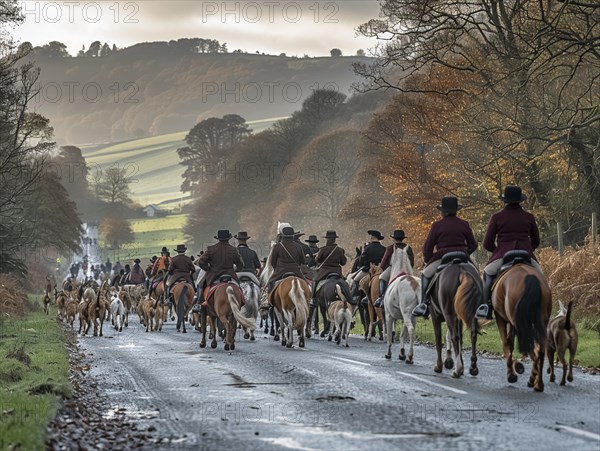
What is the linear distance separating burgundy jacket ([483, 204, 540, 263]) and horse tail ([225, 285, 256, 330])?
26.9 feet

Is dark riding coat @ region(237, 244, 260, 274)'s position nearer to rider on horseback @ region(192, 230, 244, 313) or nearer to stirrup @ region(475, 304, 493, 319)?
rider on horseback @ region(192, 230, 244, 313)

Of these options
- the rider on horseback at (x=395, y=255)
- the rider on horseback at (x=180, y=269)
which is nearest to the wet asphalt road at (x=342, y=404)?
the rider on horseback at (x=395, y=255)

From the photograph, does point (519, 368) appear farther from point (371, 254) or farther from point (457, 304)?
point (371, 254)

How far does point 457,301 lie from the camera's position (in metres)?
15.6

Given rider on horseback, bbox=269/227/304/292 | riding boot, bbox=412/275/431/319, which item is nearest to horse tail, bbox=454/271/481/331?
riding boot, bbox=412/275/431/319

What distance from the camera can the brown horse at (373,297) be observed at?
2586cm

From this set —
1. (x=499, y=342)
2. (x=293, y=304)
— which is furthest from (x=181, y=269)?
(x=499, y=342)

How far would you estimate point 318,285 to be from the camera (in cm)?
2728

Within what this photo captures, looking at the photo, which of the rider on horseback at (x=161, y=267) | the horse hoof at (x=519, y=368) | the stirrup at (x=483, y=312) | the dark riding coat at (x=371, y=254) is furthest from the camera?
the rider on horseback at (x=161, y=267)

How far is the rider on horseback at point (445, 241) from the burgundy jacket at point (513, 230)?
3.87 feet

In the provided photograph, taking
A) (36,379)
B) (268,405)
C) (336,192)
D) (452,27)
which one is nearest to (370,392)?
(268,405)

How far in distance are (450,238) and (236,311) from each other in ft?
23.5

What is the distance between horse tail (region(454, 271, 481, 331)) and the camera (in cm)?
1540

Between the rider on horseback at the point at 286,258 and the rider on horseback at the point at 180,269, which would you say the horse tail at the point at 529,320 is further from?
the rider on horseback at the point at 180,269
